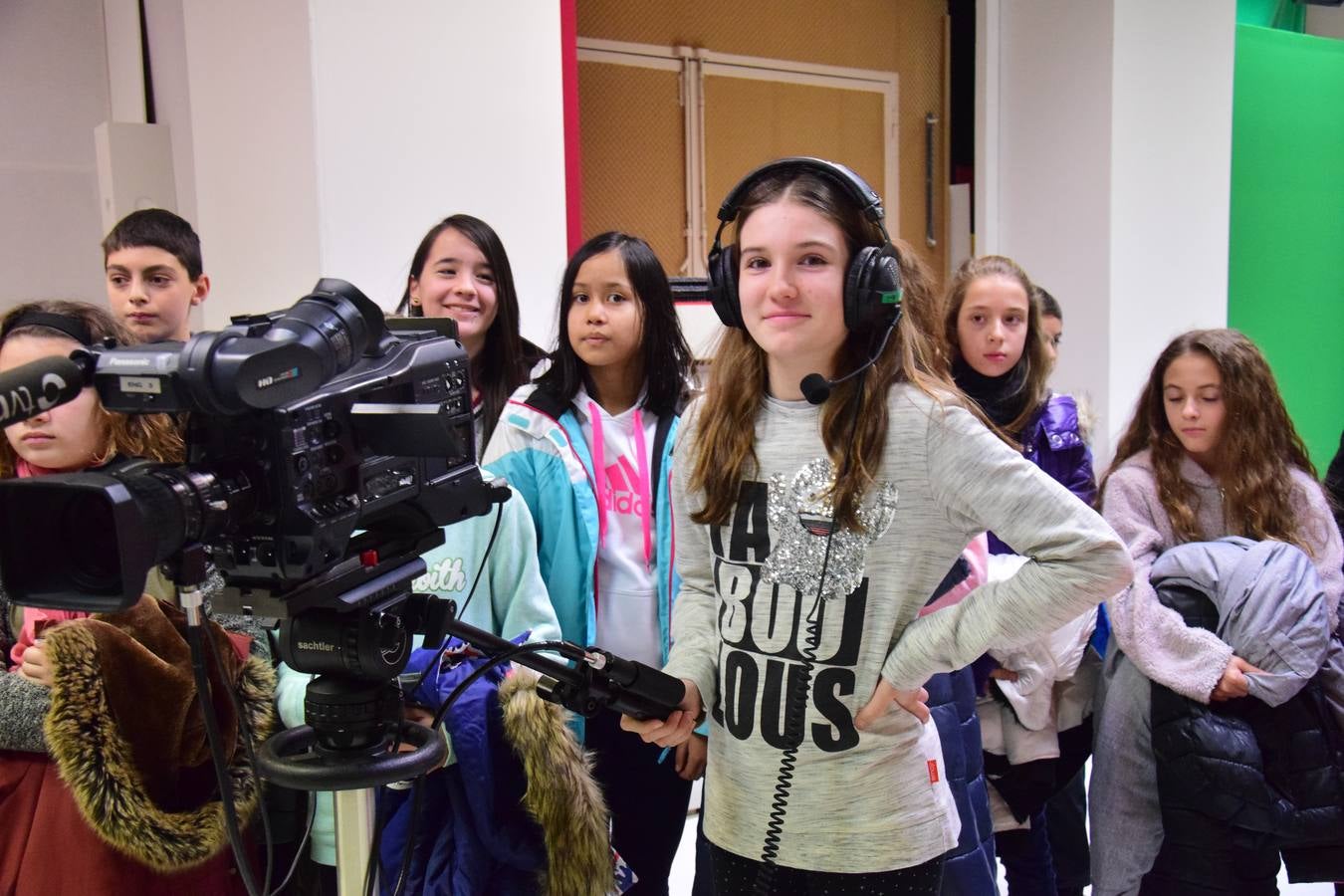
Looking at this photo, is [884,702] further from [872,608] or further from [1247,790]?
[1247,790]

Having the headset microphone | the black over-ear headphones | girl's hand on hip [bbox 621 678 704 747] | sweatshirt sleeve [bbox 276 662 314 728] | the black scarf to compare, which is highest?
the black over-ear headphones

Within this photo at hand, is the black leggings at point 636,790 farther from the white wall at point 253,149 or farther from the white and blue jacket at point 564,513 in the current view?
the white wall at point 253,149

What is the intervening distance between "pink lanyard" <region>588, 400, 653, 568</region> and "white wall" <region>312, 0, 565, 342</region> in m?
1.12

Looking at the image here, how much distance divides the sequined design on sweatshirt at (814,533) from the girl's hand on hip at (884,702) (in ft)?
0.39

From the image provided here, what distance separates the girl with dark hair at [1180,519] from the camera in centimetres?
188

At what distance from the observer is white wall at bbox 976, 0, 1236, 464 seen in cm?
419

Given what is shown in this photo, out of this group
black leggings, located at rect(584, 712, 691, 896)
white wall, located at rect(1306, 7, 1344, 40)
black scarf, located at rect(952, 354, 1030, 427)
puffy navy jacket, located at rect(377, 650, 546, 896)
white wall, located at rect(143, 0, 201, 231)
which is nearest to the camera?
puffy navy jacket, located at rect(377, 650, 546, 896)

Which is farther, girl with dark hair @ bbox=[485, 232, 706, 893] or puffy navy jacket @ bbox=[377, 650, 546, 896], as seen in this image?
girl with dark hair @ bbox=[485, 232, 706, 893]

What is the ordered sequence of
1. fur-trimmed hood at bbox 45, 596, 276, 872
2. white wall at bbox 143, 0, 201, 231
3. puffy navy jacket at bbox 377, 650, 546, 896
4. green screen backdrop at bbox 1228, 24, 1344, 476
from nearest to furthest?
fur-trimmed hood at bbox 45, 596, 276, 872
puffy navy jacket at bbox 377, 650, 546, 896
white wall at bbox 143, 0, 201, 231
green screen backdrop at bbox 1228, 24, 1344, 476

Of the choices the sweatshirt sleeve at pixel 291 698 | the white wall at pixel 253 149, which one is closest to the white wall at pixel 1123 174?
the white wall at pixel 253 149

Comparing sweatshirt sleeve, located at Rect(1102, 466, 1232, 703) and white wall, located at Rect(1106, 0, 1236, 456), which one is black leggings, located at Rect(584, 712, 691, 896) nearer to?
sweatshirt sleeve, located at Rect(1102, 466, 1232, 703)

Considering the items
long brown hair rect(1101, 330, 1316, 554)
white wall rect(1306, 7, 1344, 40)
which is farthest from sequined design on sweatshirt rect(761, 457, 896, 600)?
white wall rect(1306, 7, 1344, 40)

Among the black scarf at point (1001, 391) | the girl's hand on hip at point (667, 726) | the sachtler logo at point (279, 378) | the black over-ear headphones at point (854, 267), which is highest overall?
the black over-ear headphones at point (854, 267)

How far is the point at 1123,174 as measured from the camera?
4.19 meters
